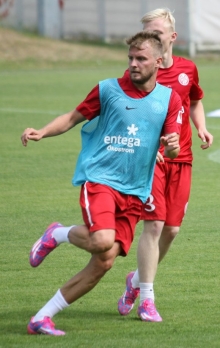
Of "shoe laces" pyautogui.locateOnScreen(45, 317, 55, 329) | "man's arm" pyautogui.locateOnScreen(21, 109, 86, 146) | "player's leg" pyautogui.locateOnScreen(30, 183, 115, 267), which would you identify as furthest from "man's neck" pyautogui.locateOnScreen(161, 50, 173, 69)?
"shoe laces" pyautogui.locateOnScreen(45, 317, 55, 329)

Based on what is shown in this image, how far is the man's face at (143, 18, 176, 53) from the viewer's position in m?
6.74

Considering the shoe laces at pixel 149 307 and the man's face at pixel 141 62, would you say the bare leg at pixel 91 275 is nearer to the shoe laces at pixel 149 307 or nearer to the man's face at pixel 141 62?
the shoe laces at pixel 149 307

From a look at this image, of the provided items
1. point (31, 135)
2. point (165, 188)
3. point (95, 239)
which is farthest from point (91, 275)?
point (165, 188)

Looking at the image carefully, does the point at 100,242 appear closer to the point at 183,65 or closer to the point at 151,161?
the point at 151,161

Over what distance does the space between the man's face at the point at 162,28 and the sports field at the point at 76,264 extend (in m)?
1.89

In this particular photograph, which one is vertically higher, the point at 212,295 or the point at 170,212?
the point at 170,212

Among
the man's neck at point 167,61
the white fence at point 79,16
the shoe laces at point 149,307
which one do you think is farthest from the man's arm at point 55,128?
the white fence at point 79,16

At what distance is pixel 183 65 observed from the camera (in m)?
7.09

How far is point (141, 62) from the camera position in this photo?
6062mm

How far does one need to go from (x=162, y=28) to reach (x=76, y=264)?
7.67ft

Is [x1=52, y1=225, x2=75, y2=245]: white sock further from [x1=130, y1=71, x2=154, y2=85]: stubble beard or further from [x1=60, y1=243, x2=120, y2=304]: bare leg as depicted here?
[x1=130, y1=71, x2=154, y2=85]: stubble beard

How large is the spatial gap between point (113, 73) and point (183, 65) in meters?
20.1

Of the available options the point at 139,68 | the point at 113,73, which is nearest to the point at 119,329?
the point at 139,68

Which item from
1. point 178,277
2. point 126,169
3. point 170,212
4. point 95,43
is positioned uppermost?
point 126,169
